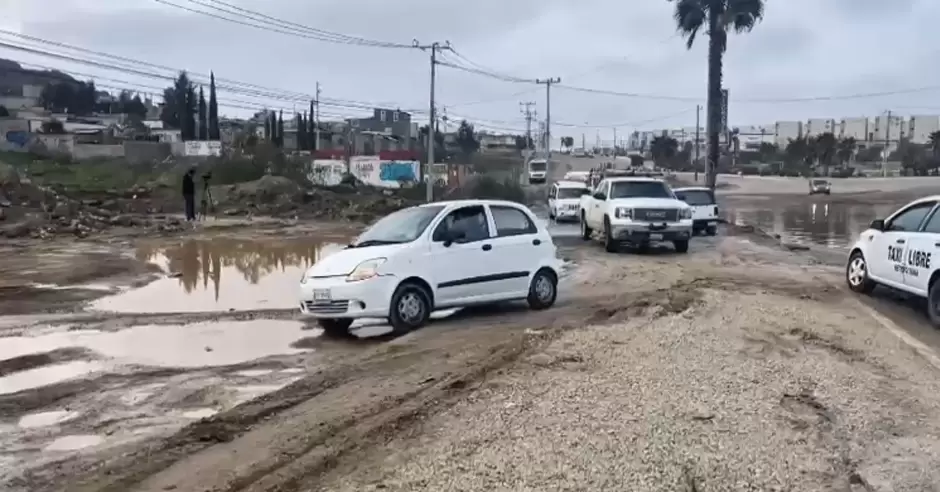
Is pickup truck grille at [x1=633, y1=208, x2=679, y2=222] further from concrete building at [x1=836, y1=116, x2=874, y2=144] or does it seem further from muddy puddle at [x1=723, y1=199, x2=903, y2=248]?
concrete building at [x1=836, y1=116, x2=874, y2=144]

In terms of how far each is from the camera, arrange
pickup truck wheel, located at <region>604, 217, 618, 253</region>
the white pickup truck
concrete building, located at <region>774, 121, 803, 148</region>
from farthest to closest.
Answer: concrete building, located at <region>774, 121, 803, 148</region> < pickup truck wheel, located at <region>604, 217, 618, 253</region> < the white pickup truck

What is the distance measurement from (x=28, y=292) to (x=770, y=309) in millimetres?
11967

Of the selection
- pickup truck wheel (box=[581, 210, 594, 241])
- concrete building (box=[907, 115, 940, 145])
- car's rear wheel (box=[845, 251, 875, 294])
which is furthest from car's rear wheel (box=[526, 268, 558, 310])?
concrete building (box=[907, 115, 940, 145])

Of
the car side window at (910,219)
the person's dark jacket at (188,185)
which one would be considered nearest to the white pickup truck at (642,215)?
the car side window at (910,219)

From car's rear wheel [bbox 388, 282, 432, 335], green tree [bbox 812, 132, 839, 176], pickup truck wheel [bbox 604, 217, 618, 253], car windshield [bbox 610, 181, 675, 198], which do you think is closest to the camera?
car's rear wheel [bbox 388, 282, 432, 335]

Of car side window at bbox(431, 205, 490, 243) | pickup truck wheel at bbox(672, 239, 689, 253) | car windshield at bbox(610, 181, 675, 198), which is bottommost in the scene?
pickup truck wheel at bbox(672, 239, 689, 253)

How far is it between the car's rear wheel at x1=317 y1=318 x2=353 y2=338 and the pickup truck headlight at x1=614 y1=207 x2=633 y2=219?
1122cm

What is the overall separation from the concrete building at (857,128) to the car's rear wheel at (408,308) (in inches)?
6959

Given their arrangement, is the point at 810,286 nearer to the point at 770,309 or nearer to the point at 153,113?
the point at 770,309

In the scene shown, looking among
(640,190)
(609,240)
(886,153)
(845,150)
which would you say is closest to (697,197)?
(640,190)

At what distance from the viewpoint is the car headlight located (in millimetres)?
11203

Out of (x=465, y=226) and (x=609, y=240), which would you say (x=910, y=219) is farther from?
(x=609, y=240)

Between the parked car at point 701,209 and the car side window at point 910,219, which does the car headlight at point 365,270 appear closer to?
the car side window at point 910,219

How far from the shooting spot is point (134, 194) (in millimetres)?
43188
